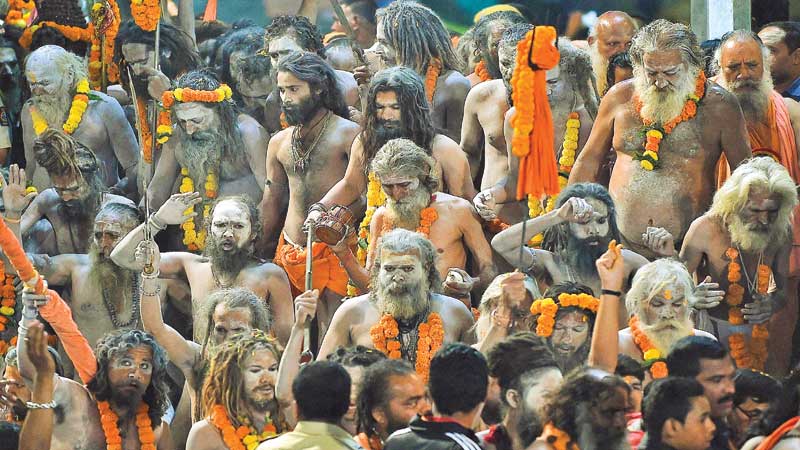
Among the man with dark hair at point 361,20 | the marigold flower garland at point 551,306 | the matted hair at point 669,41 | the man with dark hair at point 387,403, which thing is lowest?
the marigold flower garland at point 551,306

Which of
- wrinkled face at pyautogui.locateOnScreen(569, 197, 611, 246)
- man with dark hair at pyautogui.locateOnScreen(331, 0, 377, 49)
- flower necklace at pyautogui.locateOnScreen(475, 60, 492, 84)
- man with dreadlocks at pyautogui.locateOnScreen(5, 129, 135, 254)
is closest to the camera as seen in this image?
wrinkled face at pyautogui.locateOnScreen(569, 197, 611, 246)

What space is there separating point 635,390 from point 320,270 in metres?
2.24

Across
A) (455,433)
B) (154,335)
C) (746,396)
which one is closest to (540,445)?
(455,433)

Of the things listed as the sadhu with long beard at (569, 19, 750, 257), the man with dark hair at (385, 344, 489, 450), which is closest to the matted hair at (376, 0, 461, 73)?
the sadhu with long beard at (569, 19, 750, 257)

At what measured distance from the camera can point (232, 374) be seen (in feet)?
28.2

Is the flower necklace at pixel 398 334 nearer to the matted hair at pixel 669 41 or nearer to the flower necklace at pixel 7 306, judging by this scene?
the matted hair at pixel 669 41

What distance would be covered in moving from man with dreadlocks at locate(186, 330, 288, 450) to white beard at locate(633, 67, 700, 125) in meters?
2.14

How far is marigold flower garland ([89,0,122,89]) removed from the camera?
37.5ft

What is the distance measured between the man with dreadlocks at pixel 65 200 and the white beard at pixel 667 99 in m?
2.48

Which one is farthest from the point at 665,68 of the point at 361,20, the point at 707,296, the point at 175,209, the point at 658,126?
the point at 361,20

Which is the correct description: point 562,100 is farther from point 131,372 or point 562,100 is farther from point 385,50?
point 131,372

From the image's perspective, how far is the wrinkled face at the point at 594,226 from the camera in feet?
30.4

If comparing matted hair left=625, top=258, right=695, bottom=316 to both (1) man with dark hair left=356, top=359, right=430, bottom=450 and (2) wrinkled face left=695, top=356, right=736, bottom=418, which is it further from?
(1) man with dark hair left=356, top=359, right=430, bottom=450

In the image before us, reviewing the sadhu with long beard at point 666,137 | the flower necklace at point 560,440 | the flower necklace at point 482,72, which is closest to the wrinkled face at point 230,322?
the sadhu with long beard at point 666,137
